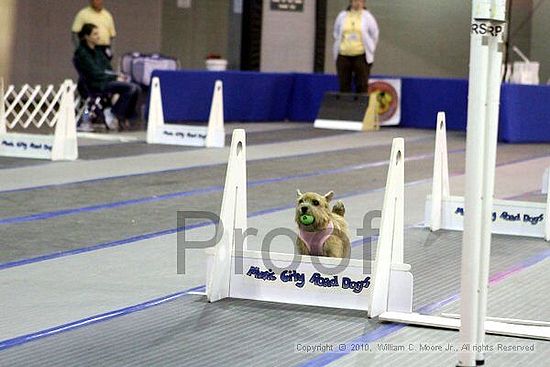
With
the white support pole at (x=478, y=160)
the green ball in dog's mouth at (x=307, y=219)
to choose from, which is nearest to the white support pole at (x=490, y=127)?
the white support pole at (x=478, y=160)

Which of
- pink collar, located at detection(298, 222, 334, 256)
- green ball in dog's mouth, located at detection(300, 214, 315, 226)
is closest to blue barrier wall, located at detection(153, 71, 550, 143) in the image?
pink collar, located at detection(298, 222, 334, 256)

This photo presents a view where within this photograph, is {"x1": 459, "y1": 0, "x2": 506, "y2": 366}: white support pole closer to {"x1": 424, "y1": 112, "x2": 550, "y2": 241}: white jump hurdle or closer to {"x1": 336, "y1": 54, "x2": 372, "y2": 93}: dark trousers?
{"x1": 424, "y1": 112, "x2": 550, "y2": 241}: white jump hurdle

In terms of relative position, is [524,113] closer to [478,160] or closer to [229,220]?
[229,220]

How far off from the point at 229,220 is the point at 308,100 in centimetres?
1293

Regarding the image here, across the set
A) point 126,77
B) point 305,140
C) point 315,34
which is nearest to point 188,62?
point 315,34

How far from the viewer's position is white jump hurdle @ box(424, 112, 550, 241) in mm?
7723

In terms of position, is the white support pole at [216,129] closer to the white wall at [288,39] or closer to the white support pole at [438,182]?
the white support pole at [438,182]

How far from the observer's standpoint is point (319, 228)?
546 centimetres

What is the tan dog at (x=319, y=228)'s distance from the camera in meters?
5.38

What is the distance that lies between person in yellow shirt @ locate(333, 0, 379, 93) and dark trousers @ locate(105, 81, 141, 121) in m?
3.04

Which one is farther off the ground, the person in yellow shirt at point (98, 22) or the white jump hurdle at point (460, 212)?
the person in yellow shirt at point (98, 22)

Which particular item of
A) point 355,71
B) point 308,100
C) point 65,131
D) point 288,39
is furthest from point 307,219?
point 288,39

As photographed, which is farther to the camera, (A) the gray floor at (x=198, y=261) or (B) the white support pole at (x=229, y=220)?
(B) the white support pole at (x=229, y=220)

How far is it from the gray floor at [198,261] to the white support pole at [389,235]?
0.13m
